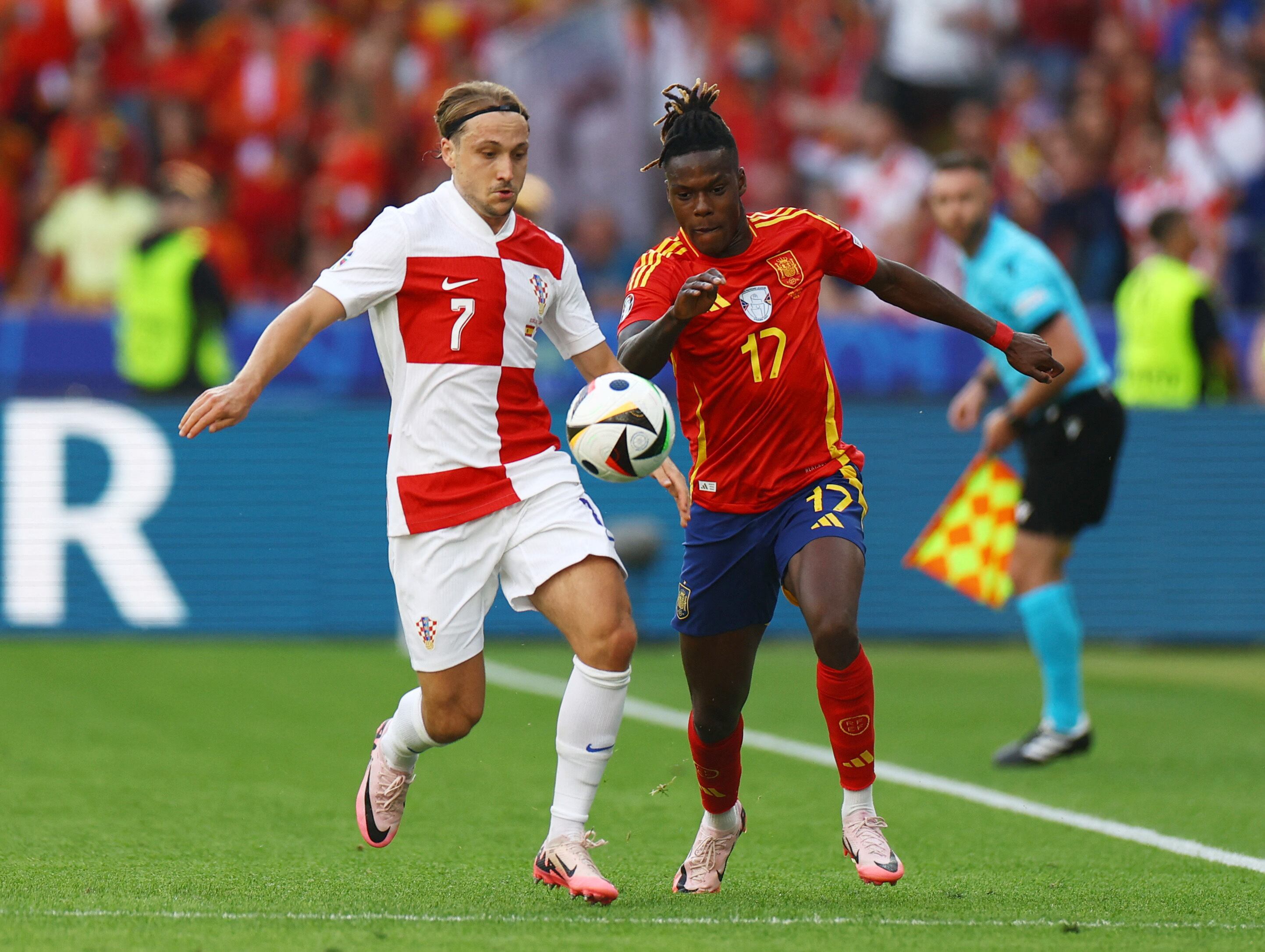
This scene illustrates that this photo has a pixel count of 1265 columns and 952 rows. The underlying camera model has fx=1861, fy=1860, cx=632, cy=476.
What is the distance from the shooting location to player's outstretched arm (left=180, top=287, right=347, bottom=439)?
4836 mm

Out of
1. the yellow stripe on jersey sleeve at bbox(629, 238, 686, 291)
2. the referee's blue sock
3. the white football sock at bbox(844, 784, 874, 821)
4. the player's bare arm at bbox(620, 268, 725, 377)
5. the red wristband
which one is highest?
the yellow stripe on jersey sleeve at bbox(629, 238, 686, 291)

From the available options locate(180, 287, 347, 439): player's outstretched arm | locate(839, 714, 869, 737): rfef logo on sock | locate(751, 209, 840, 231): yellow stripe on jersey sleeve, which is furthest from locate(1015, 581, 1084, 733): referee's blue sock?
locate(180, 287, 347, 439): player's outstretched arm

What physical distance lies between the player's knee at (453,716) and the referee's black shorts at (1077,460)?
151 inches

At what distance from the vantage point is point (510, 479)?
548 cm

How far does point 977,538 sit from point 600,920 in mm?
4811

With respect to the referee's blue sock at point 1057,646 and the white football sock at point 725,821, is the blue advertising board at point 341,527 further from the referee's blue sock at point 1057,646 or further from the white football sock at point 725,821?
the white football sock at point 725,821

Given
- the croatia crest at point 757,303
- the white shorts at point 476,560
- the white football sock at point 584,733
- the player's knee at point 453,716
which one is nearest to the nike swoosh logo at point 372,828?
the player's knee at point 453,716

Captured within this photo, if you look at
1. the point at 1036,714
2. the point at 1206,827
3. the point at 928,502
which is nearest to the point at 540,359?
the point at 928,502

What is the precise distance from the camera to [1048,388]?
8.14 metres

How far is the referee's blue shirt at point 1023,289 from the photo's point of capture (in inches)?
326

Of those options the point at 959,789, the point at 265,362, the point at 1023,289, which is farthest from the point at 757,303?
the point at 1023,289

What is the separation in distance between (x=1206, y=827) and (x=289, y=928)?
349 cm

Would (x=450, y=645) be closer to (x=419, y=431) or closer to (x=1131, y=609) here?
(x=419, y=431)

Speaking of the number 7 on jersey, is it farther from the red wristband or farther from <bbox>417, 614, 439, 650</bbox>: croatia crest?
the red wristband
